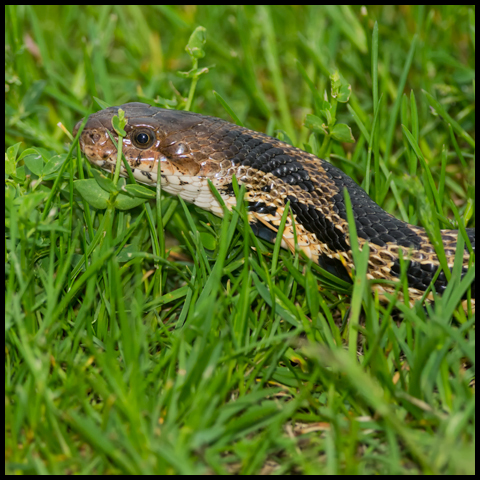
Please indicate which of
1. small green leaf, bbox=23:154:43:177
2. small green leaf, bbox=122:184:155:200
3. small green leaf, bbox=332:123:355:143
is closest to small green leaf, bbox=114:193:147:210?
small green leaf, bbox=122:184:155:200

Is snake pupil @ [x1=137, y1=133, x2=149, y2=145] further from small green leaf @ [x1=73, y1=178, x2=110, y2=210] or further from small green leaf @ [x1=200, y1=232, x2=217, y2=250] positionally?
small green leaf @ [x1=200, y1=232, x2=217, y2=250]

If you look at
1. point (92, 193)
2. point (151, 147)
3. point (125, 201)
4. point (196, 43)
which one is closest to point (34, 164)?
point (92, 193)

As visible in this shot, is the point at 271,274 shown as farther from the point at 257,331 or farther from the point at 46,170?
the point at 46,170

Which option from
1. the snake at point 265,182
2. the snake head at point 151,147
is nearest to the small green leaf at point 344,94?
the snake at point 265,182

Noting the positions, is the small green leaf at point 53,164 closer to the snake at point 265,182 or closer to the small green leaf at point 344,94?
the snake at point 265,182

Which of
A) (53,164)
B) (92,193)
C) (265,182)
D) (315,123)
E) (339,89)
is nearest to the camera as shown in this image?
(92,193)

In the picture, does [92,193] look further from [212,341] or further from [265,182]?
[212,341]
